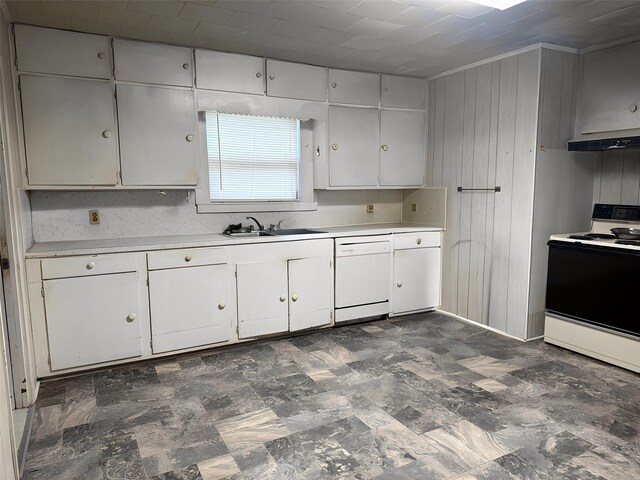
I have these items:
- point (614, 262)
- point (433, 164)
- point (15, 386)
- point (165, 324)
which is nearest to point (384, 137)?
point (433, 164)

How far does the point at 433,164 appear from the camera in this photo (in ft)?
15.2

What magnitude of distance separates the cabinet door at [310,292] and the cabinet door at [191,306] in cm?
55

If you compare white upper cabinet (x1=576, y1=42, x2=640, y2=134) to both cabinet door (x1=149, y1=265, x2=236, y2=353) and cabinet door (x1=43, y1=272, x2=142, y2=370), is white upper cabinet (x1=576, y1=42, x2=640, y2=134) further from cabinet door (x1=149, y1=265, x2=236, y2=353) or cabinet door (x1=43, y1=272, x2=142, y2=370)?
cabinet door (x1=43, y1=272, x2=142, y2=370)

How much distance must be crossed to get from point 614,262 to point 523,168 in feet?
3.32

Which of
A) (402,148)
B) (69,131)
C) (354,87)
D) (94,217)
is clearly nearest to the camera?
(69,131)

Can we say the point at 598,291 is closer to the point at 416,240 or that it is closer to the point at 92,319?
the point at 416,240

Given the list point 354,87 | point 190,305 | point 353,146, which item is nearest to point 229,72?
point 354,87

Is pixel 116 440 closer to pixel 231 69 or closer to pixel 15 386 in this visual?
pixel 15 386

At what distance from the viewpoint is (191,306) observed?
3402 mm

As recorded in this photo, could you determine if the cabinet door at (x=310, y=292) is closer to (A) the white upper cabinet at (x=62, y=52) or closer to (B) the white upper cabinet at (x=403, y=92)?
(B) the white upper cabinet at (x=403, y=92)

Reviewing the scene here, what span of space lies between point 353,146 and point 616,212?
2.35 metres

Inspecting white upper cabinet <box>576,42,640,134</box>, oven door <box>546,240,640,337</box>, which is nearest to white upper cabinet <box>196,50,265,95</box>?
white upper cabinet <box>576,42,640,134</box>

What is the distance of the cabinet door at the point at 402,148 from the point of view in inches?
176

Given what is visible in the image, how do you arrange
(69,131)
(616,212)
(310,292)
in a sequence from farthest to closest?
(310,292), (616,212), (69,131)
